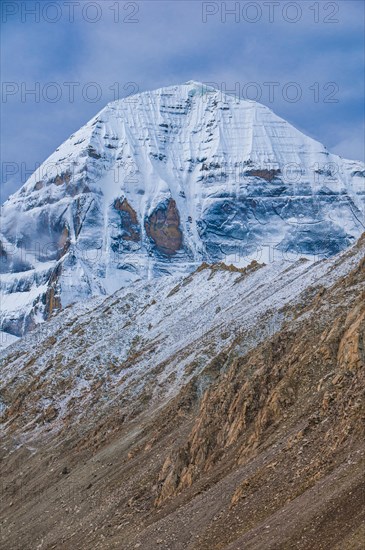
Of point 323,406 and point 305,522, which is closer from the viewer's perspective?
point 305,522

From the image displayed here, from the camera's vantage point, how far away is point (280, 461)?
42.4 metres

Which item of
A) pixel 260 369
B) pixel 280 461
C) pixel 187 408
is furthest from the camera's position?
pixel 187 408

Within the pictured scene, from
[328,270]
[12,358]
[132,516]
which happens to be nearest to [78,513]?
Result: [132,516]

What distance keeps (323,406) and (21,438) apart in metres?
49.9

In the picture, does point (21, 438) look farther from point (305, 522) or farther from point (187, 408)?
point (305, 522)

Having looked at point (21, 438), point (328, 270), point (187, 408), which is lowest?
point (21, 438)

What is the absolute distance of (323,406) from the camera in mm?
44938

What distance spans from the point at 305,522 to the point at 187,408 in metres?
34.0

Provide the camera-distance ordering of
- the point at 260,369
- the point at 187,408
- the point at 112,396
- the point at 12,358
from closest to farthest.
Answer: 1. the point at 260,369
2. the point at 187,408
3. the point at 112,396
4. the point at 12,358

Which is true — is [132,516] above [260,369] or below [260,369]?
below

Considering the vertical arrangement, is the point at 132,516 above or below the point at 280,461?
below

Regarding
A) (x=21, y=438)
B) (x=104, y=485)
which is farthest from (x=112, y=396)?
(x=104, y=485)

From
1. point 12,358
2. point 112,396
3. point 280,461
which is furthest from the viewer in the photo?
point 12,358

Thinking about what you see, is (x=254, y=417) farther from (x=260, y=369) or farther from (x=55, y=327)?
(x=55, y=327)
